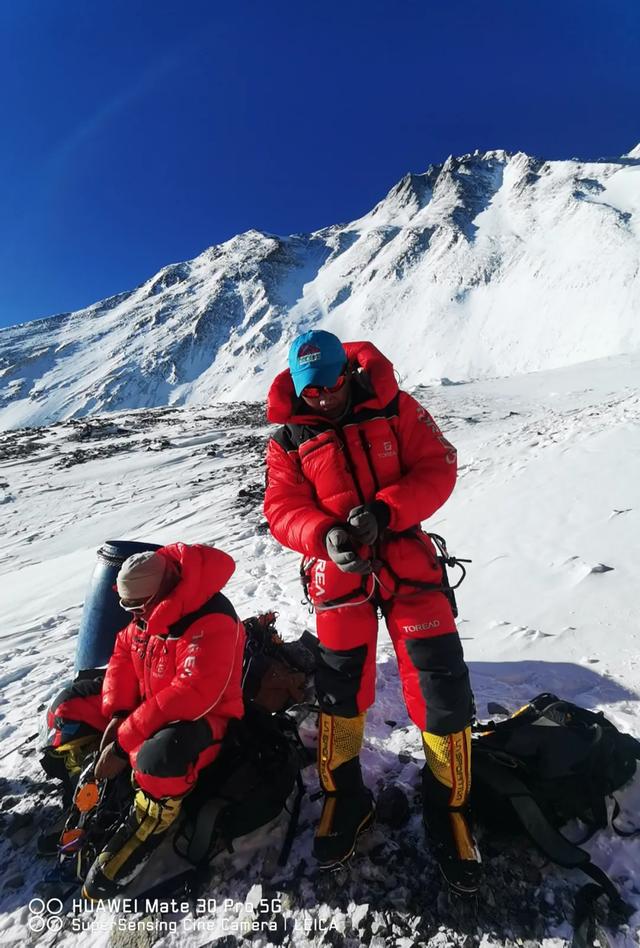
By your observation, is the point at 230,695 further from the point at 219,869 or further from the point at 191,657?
the point at 219,869

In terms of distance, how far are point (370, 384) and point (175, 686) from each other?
2.00 meters

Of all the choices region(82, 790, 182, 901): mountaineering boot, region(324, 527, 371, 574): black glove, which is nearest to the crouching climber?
region(82, 790, 182, 901): mountaineering boot

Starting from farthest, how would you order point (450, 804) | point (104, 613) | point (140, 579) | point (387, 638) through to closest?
1. point (387, 638)
2. point (104, 613)
3. point (140, 579)
4. point (450, 804)

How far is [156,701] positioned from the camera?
2484mm

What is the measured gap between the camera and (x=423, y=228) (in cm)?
8800

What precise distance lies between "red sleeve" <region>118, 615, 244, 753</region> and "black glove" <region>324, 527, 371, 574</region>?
3.11 feet

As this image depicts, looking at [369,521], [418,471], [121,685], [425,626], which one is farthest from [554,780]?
[121,685]

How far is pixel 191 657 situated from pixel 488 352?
56.9 metres

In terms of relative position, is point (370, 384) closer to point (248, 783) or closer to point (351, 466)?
point (351, 466)

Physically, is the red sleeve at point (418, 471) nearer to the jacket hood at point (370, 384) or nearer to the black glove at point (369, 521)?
the black glove at point (369, 521)

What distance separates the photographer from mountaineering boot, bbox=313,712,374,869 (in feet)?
7.20

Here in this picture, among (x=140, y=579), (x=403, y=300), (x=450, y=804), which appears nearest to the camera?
(x=450, y=804)

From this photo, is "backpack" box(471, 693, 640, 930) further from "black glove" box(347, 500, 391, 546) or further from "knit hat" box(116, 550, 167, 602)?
"knit hat" box(116, 550, 167, 602)

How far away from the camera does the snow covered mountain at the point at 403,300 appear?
52250 mm
